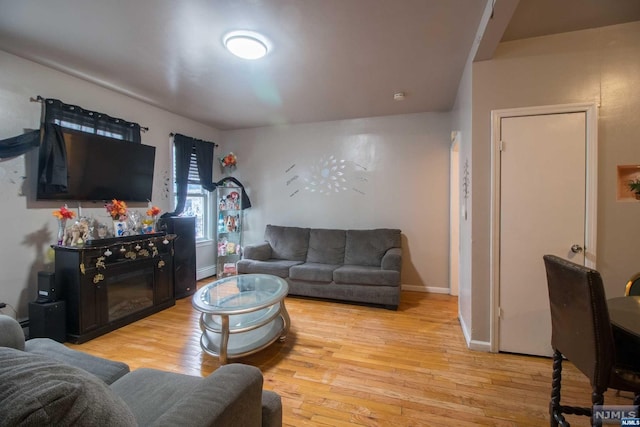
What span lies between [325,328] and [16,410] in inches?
100

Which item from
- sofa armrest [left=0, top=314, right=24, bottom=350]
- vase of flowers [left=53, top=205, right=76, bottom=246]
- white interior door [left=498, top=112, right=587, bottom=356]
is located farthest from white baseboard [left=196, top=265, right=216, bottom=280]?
white interior door [left=498, top=112, right=587, bottom=356]

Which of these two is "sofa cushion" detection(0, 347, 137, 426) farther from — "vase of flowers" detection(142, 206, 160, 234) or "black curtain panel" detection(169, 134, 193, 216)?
"black curtain panel" detection(169, 134, 193, 216)

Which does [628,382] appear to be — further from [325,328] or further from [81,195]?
[81,195]

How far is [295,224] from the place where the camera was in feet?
15.3

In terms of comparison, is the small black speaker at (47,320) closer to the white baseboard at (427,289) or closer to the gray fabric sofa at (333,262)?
the gray fabric sofa at (333,262)

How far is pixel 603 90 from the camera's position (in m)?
2.12

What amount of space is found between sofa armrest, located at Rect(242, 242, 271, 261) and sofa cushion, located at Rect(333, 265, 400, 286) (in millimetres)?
1186

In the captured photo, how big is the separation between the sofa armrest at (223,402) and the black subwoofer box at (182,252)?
3.00 m

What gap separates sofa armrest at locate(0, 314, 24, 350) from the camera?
1249mm

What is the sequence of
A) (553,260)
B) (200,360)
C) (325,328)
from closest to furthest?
(553,260) → (200,360) → (325,328)

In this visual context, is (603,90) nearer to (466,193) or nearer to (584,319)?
(466,193)

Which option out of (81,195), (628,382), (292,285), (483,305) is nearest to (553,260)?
(628,382)

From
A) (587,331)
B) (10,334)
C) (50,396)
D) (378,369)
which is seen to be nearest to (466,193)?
(587,331)

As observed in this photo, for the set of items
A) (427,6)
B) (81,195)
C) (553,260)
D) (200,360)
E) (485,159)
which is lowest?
(200,360)
